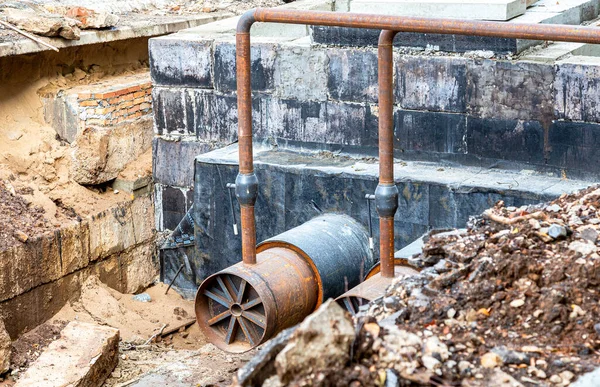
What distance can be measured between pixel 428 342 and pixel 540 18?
5.01 meters

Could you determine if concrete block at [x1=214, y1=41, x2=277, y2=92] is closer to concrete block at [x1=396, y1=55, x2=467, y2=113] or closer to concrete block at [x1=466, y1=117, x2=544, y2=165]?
concrete block at [x1=396, y1=55, x2=467, y2=113]

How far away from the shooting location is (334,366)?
2.53 metres

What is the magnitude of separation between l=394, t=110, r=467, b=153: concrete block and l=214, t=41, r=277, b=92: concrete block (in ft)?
4.21

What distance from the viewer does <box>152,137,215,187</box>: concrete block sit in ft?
26.9

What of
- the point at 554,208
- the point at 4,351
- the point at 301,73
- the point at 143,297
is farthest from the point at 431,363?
the point at 143,297

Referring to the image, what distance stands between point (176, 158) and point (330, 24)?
4.03 metres

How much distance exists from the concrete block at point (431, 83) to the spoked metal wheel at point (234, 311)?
103 inches

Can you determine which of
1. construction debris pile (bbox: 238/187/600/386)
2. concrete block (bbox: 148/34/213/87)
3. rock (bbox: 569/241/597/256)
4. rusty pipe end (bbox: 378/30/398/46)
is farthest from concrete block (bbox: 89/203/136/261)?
rock (bbox: 569/241/597/256)

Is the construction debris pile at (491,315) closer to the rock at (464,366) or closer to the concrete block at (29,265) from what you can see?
the rock at (464,366)

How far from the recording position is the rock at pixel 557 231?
3314 millimetres

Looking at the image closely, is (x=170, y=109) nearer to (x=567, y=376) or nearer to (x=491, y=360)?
(x=491, y=360)

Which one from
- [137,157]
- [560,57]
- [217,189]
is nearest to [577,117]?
[560,57]

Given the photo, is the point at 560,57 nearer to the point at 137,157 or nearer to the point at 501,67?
the point at 501,67

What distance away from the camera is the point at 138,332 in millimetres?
7664
